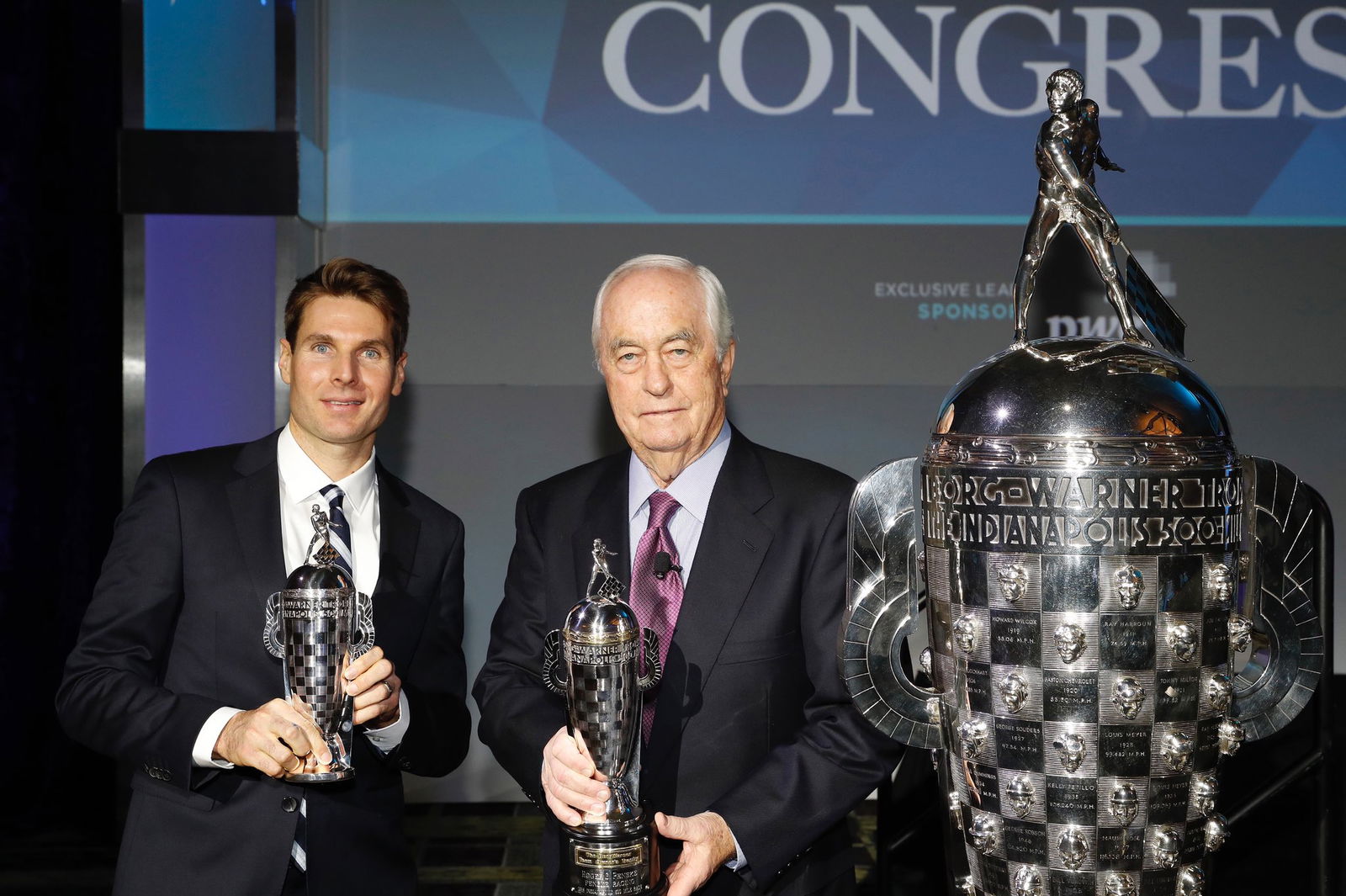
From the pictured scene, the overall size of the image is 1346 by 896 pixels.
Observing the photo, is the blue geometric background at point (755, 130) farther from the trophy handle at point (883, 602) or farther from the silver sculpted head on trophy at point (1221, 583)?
the silver sculpted head on trophy at point (1221, 583)

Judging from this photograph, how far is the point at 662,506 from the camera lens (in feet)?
7.13

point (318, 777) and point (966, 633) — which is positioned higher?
point (966, 633)

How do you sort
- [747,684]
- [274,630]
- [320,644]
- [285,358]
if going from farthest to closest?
1. [285,358]
2. [747,684]
3. [274,630]
4. [320,644]

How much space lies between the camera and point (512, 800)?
477 cm

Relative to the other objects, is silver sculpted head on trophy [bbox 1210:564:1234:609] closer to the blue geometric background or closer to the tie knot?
the tie knot

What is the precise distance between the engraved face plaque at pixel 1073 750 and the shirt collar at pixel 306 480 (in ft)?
4.58

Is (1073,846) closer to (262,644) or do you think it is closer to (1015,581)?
(1015,581)

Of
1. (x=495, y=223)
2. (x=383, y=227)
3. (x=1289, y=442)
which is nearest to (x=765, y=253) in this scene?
(x=495, y=223)

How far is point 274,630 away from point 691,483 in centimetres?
75

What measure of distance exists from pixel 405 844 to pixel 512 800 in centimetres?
248

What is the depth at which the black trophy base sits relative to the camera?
1.68 metres

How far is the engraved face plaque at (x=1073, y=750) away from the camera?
1.60m

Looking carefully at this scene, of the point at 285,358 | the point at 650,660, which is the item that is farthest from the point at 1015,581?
the point at 285,358

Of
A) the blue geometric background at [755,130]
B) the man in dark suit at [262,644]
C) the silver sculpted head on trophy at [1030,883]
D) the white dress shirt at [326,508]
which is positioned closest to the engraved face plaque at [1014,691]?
the silver sculpted head on trophy at [1030,883]
